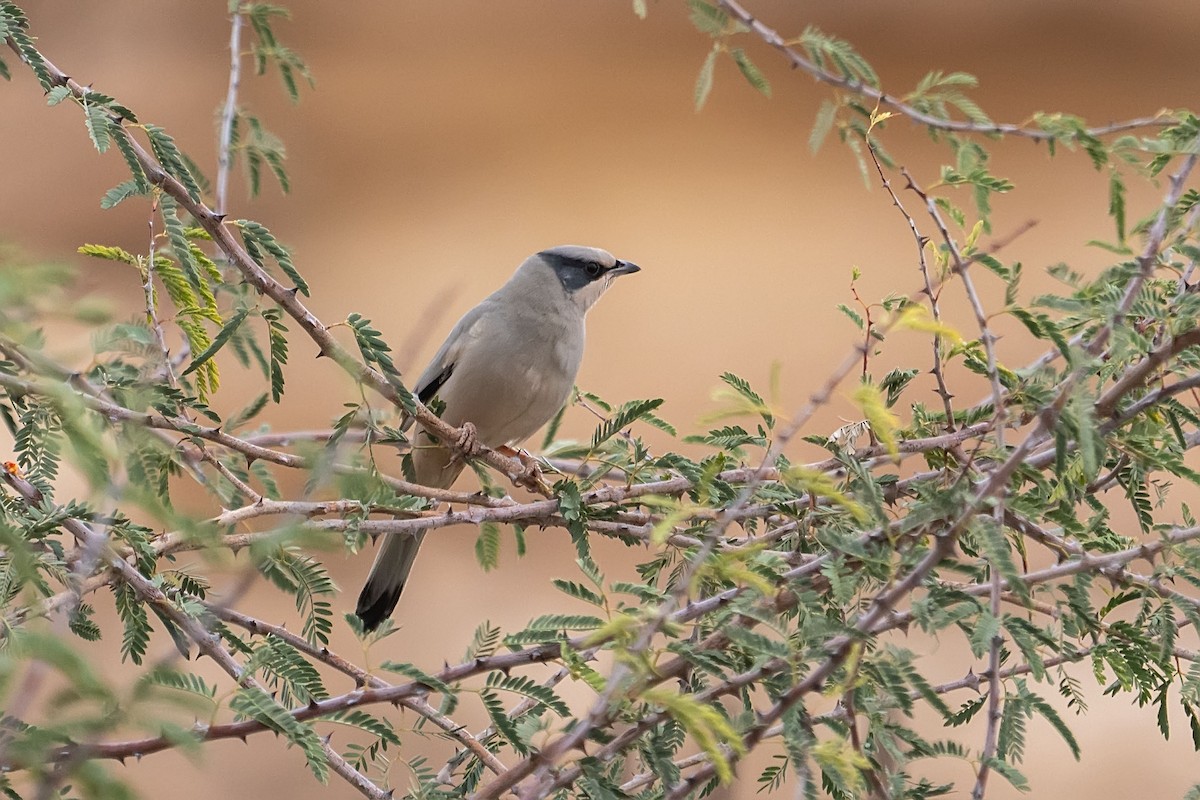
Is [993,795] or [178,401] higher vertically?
[178,401]

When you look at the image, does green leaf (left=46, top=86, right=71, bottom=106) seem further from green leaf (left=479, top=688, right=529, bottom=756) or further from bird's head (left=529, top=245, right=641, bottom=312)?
bird's head (left=529, top=245, right=641, bottom=312)

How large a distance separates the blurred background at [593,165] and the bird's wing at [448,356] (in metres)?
3.71

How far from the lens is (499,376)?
314 cm

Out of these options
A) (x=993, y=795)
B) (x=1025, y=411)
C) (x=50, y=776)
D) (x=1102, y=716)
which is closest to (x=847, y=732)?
(x=1025, y=411)

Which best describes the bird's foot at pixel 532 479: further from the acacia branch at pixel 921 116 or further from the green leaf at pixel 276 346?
the acacia branch at pixel 921 116

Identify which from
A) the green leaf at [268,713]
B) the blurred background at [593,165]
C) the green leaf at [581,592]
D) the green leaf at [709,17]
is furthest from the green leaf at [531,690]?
the blurred background at [593,165]

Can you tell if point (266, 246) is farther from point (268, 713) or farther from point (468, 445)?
point (468, 445)

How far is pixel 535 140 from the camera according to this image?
7797 millimetres

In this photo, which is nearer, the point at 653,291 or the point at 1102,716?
the point at 1102,716

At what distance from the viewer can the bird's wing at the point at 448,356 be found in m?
3.34

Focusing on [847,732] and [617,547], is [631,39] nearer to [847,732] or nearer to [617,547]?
[617,547]

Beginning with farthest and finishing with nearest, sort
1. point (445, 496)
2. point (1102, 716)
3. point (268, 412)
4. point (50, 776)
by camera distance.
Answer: point (268, 412)
point (1102, 716)
point (445, 496)
point (50, 776)

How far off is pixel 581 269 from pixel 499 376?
1.95 ft

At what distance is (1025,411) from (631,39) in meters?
6.52
